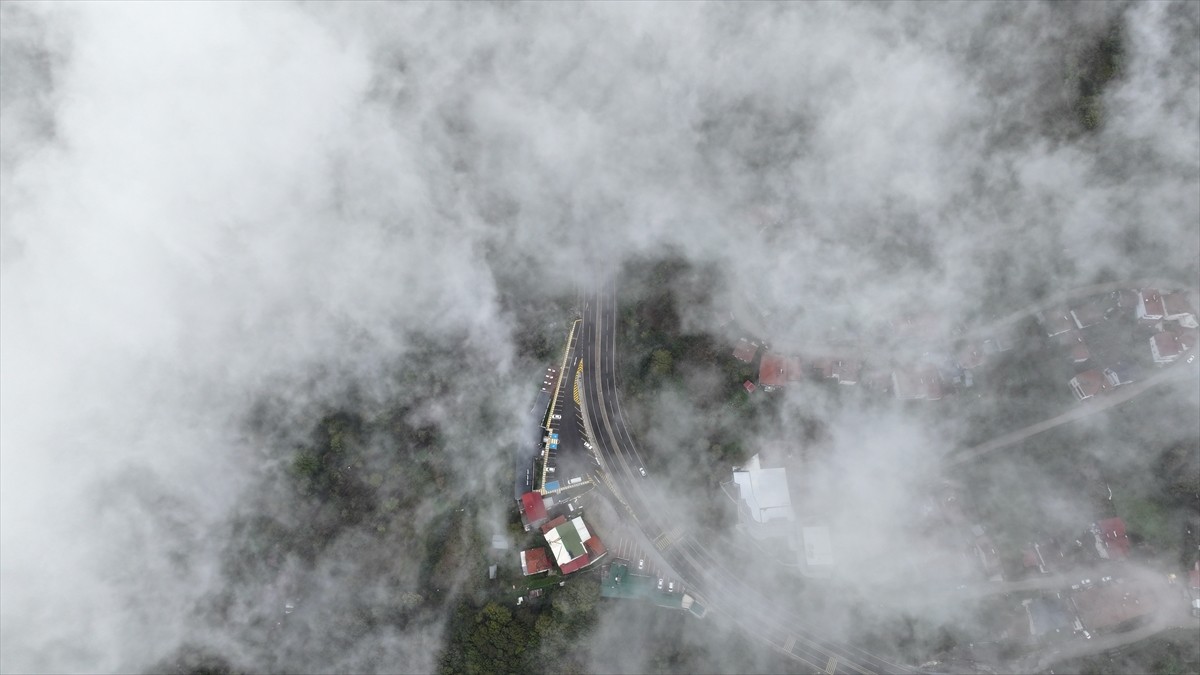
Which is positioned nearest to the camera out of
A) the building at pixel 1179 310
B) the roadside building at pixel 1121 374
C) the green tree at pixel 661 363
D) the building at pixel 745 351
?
the building at pixel 1179 310

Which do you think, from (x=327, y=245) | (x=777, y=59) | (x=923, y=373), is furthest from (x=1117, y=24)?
(x=327, y=245)

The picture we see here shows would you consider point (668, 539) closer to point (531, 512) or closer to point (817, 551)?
point (531, 512)

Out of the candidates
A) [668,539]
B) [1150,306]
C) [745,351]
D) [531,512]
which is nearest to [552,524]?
[531,512]

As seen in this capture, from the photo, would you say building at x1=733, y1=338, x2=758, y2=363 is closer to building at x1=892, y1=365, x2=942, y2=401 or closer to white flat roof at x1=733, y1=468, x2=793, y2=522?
white flat roof at x1=733, y1=468, x2=793, y2=522

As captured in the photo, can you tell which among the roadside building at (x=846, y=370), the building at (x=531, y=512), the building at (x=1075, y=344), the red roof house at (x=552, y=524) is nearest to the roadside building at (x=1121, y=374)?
the building at (x=1075, y=344)

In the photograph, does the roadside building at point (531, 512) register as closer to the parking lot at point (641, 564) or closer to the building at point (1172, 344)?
the parking lot at point (641, 564)
